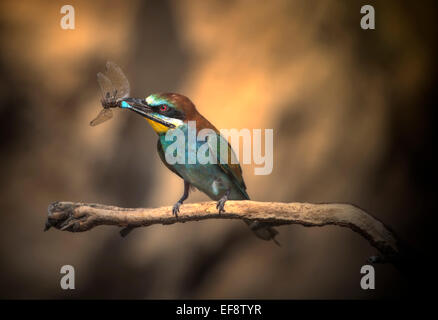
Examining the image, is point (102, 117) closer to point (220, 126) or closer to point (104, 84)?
point (104, 84)

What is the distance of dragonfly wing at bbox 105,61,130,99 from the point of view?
1.97 metres

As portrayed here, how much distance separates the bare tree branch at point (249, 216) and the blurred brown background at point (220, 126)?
293 mm

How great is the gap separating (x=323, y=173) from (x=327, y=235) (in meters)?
0.27

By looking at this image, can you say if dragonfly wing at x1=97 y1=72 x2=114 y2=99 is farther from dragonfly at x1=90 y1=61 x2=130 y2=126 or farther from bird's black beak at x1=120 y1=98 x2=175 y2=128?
bird's black beak at x1=120 y1=98 x2=175 y2=128

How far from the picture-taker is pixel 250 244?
2053 mm

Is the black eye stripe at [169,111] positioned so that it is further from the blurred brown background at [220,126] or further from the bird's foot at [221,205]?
the bird's foot at [221,205]

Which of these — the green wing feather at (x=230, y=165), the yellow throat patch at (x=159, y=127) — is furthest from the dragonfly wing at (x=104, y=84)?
the green wing feather at (x=230, y=165)

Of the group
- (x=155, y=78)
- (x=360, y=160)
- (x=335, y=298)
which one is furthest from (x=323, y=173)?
(x=155, y=78)

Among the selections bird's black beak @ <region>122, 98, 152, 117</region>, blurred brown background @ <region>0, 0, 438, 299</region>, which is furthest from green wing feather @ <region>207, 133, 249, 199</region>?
bird's black beak @ <region>122, 98, 152, 117</region>

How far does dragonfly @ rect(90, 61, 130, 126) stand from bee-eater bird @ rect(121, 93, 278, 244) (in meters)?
0.09

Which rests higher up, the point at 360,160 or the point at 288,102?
the point at 288,102

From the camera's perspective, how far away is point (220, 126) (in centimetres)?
205

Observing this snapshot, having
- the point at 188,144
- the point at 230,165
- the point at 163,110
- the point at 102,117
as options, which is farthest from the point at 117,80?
the point at 230,165

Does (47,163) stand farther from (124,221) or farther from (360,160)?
(360,160)
